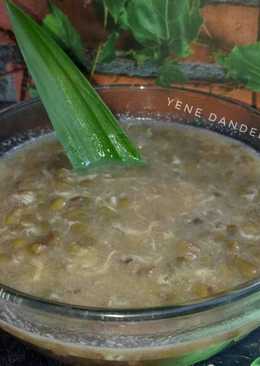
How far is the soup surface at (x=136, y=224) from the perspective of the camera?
2.77 feet

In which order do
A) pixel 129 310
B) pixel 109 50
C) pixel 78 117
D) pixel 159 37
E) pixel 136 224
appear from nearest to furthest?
pixel 129 310 → pixel 136 224 → pixel 78 117 → pixel 159 37 → pixel 109 50

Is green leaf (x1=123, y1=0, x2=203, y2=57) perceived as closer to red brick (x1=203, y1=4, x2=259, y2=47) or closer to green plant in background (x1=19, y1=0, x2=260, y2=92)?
green plant in background (x1=19, y1=0, x2=260, y2=92)

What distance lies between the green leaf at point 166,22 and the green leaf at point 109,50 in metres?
0.05

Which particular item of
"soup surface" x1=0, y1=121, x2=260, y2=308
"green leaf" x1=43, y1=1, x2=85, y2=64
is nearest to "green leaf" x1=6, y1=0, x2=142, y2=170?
"soup surface" x1=0, y1=121, x2=260, y2=308

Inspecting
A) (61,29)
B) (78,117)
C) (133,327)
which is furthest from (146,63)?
(133,327)

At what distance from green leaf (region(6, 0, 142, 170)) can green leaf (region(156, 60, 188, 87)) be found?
0.69 ft

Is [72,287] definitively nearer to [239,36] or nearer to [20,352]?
[20,352]

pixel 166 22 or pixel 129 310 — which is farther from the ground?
pixel 166 22

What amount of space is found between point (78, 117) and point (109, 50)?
28cm

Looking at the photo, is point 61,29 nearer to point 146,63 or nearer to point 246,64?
point 146,63

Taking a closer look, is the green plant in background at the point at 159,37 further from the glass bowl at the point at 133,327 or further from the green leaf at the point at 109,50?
the glass bowl at the point at 133,327

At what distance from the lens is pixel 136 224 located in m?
0.94

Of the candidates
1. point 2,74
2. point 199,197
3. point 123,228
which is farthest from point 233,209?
point 2,74

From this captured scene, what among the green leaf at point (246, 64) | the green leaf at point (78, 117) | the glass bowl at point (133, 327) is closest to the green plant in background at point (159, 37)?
the green leaf at point (246, 64)
